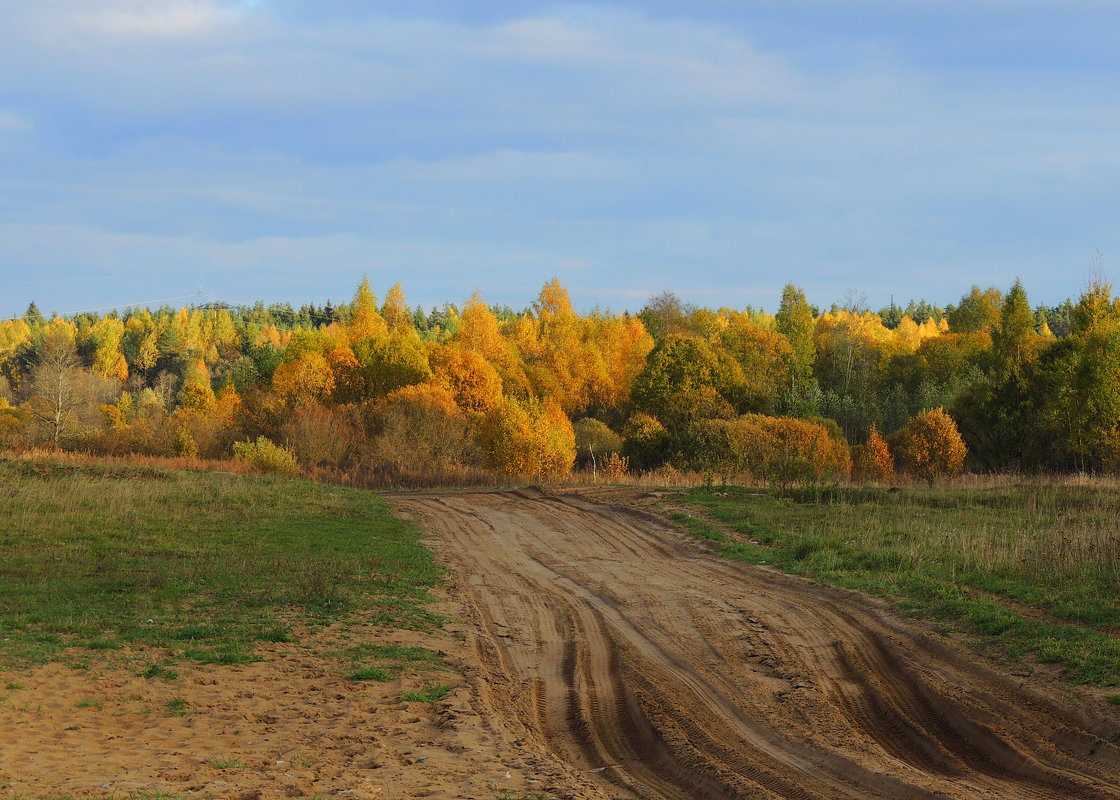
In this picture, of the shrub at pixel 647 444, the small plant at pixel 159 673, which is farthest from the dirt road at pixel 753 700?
the shrub at pixel 647 444

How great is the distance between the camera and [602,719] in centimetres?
906

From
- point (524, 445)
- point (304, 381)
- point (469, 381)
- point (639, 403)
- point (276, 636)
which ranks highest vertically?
A: point (304, 381)

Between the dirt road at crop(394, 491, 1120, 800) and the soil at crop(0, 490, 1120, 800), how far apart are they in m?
0.03

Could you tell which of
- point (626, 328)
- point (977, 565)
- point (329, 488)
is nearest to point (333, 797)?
point (977, 565)

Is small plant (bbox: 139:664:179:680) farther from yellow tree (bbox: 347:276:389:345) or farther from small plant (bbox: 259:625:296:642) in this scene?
yellow tree (bbox: 347:276:389:345)

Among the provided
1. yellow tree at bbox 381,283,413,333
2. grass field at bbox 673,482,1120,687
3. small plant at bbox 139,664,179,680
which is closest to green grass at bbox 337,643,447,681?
small plant at bbox 139,664,179,680

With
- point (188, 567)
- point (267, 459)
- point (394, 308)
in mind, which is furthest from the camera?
point (394, 308)

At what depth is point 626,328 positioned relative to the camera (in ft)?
286

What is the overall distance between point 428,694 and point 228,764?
2.78 m

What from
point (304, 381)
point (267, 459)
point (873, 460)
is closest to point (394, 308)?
point (304, 381)

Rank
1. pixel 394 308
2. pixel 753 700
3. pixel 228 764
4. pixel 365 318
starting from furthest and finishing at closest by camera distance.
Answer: pixel 394 308 → pixel 365 318 → pixel 753 700 → pixel 228 764

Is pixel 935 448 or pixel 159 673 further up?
pixel 159 673

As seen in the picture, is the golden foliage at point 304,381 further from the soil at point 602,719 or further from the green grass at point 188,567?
the soil at point 602,719

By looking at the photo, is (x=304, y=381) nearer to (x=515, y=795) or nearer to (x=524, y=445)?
(x=524, y=445)
